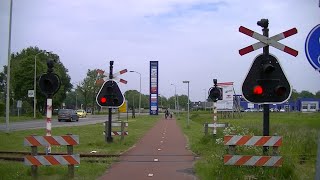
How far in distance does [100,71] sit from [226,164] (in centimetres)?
1267

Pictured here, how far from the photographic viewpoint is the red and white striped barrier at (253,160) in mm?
9500

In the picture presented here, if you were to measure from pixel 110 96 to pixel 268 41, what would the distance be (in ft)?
35.7

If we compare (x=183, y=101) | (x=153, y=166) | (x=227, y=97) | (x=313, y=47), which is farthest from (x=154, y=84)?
(x=183, y=101)

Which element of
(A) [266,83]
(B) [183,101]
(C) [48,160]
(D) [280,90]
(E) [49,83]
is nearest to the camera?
(D) [280,90]

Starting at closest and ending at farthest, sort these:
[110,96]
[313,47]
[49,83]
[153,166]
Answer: [313,47] < [49,83] < [153,166] < [110,96]

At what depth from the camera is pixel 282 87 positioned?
941 centimetres

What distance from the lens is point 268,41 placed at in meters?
9.90

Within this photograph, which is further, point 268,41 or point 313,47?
Answer: point 268,41

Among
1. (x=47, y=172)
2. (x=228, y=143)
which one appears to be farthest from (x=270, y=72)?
(x=47, y=172)

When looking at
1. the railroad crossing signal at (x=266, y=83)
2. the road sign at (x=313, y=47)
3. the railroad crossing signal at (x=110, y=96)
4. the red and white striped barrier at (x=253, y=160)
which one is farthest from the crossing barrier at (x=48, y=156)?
the railroad crossing signal at (x=110, y=96)

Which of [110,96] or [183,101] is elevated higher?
[183,101]

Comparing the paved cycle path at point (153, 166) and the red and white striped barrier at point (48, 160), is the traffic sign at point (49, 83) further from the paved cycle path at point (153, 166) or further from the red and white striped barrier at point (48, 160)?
the paved cycle path at point (153, 166)

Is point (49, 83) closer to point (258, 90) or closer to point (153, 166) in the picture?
point (153, 166)

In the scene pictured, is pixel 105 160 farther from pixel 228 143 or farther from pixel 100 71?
pixel 100 71
